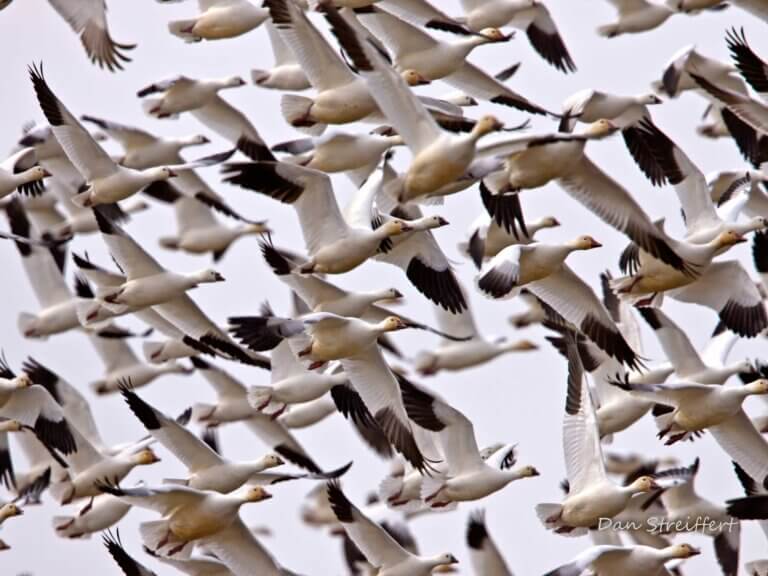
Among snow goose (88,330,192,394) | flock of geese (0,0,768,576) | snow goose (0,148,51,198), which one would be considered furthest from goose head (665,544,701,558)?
snow goose (88,330,192,394)

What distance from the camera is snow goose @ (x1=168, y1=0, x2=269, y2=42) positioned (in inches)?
617

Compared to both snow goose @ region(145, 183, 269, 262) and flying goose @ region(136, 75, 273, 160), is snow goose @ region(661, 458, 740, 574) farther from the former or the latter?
snow goose @ region(145, 183, 269, 262)

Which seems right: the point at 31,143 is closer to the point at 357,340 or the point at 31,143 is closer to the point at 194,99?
the point at 194,99

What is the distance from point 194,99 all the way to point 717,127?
494 centimetres

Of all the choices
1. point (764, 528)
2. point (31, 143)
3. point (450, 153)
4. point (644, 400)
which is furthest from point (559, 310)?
point (31, 143)

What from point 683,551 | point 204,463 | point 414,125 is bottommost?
point 683,551

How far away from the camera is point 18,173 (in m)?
15.8

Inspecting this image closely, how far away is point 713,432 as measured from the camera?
50.0ft

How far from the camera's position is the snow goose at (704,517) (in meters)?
16.0

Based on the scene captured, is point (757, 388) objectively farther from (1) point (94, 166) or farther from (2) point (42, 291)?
(2) point (42, 291)

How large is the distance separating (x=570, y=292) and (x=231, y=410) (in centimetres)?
356

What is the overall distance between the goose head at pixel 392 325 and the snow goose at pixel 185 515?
4.97 ft

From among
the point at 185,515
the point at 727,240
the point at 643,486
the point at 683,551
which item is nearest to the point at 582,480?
the point at 643,486

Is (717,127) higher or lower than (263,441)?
higher
